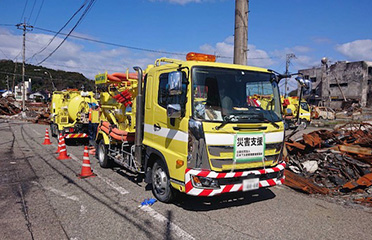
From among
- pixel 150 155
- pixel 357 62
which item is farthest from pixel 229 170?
pixel 357 62

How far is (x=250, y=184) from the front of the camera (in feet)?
16.3

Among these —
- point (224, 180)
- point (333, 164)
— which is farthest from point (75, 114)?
point (333, 164)

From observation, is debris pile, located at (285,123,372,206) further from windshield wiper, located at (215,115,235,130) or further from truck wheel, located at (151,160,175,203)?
truck wheel, located at (151,160,175,203)

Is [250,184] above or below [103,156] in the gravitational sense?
above

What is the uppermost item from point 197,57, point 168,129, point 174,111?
point 197,57

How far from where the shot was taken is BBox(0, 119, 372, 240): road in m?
4.24

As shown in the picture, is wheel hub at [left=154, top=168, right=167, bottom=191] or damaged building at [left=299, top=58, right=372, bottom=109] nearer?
wheel hub at [left=154, top=168, right=167, bottom=191]

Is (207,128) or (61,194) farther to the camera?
(61,194)

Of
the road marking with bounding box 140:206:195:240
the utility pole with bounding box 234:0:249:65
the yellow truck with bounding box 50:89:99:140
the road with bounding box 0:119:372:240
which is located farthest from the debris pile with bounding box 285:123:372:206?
the yellow truck with bounding box 50:89:99:140

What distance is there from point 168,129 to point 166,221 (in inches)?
61.9

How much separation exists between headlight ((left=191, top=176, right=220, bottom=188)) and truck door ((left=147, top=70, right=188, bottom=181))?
9.8 inches

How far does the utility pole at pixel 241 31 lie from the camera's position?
8406 millimetres

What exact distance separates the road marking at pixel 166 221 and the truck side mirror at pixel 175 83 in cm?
208

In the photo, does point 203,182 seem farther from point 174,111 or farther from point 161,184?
point 174,111
